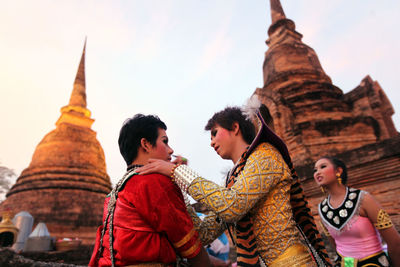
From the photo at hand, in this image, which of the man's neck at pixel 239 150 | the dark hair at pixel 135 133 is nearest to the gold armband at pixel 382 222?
the man's neck at pixel 239 150

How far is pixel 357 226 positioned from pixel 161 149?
2160 mm

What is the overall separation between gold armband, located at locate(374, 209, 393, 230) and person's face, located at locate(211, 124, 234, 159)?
170 cm

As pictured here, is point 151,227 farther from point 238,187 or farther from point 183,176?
point 238,187

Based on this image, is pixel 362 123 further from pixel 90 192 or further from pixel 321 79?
pixel 90 192

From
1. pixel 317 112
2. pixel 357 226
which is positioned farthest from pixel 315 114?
pixel 357 226

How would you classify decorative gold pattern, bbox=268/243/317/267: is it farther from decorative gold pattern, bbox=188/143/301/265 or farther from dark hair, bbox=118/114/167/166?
dark hair, bbox=118/114/167/166

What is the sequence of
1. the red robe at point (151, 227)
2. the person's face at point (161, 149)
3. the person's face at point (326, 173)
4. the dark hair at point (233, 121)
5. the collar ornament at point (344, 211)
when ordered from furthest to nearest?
1. the person's face at point (326, 173)
2. the collar ornament at point (344, 211)
3. the dark hair at point (233, 121)
4. the person's face at point (161, 149)
5. the red robe at point (151, 227)

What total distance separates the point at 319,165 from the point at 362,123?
Result: 10733 mm

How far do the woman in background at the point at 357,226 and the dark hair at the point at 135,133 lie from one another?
2185 millimetres

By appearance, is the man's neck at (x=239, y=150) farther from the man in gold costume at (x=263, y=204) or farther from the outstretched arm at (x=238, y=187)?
the outstretched arm at (x=238, y=187)

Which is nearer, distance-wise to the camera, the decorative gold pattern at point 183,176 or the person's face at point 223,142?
the decorative gold pattern at point 183,176

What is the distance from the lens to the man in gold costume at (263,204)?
1.50 metres

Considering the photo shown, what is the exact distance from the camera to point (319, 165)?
120 inches

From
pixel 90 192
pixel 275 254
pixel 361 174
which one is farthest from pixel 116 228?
pixel 90 192
